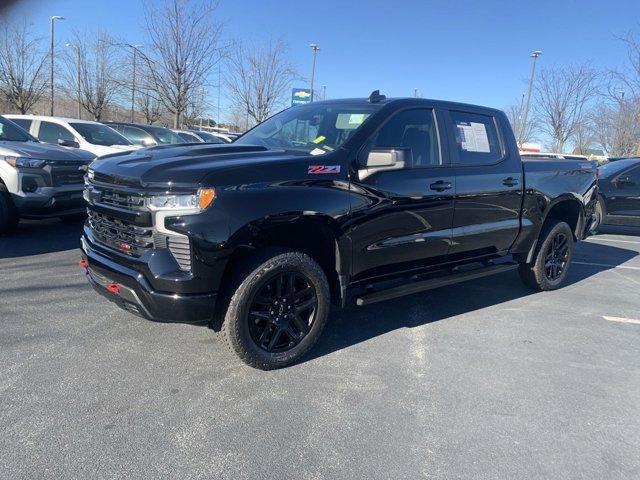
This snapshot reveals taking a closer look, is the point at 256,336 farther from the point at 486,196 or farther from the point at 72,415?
the point at 486,196

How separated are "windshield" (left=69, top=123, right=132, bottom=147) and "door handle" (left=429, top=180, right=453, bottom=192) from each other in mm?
7749

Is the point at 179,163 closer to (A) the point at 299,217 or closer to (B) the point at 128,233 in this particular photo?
(B) the point at 128,233

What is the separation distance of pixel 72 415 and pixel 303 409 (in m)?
1.31

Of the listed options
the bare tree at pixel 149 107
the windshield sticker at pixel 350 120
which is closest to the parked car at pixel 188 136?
the bare tree at pixel 149 107

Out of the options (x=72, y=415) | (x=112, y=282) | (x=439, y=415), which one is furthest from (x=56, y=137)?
(x=439, y=415)

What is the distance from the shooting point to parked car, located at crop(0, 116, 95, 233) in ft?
20.7

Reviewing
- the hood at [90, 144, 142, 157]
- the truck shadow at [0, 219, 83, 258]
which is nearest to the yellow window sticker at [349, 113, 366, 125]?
the truck shadow at [0, 219, 83, 258]

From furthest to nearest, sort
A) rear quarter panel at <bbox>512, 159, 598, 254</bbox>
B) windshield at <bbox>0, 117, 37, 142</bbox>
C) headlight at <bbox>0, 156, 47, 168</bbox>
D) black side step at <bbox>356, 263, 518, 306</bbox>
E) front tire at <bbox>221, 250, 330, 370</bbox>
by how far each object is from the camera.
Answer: windshield at <bbox>0, 117, 37, 142</bbox> < headlight at <bbox>0, 156, 47, 168</bbox> < rear quarter panel at <bbox>512, 159, 598, 254</bbox> < black side step at <bbox>356, 263, 518, 306</bbox> < front tire at <bbox>221, 250, 330, 370</bbox>

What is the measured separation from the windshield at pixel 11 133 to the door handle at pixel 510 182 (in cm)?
678

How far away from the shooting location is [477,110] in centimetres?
487

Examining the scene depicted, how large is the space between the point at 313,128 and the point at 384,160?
0.91 meters

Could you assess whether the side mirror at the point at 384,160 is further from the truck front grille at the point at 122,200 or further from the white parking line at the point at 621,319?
the white parking line at the point at 621,319

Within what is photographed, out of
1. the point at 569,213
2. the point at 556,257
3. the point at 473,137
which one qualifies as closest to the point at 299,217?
the point at 473,137

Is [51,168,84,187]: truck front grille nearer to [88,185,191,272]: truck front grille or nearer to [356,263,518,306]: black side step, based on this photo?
[88,185,191,272]: truck front grille
